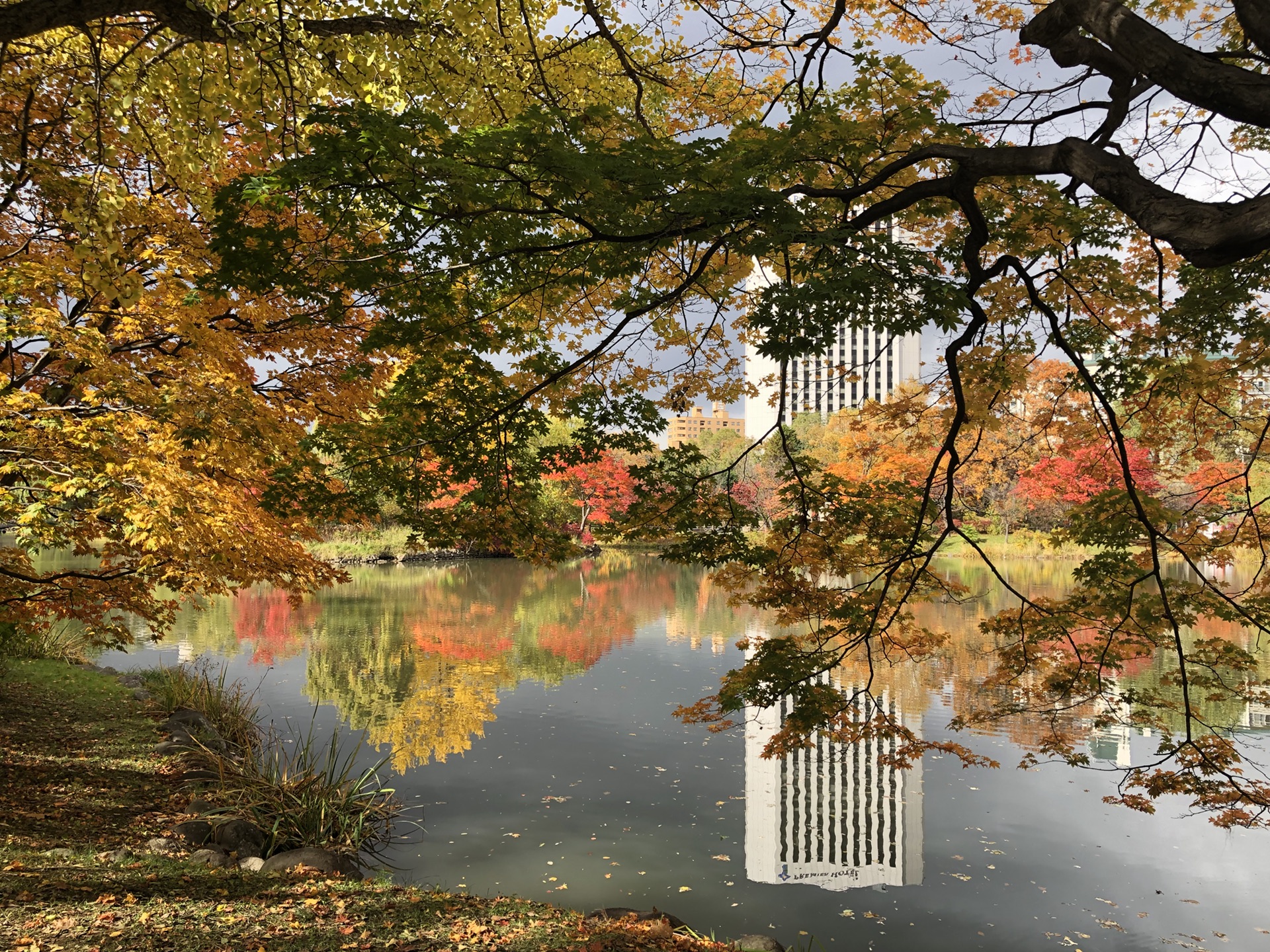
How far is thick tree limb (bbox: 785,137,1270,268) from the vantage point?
2469 mm

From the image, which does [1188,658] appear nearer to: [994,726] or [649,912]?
[649,912]

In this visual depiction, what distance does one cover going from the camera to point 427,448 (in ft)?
13.4

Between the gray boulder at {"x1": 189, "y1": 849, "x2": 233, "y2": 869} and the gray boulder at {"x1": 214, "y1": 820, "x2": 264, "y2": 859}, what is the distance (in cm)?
15

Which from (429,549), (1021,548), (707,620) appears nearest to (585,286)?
(707,620)

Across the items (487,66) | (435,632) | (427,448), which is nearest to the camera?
(427,448)

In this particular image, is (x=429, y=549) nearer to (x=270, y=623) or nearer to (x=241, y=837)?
(x=270, y=623)

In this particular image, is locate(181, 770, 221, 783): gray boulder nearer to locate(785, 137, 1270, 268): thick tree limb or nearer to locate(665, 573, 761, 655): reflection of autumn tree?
locate(785, 137, 1270, 268): thick tree limb

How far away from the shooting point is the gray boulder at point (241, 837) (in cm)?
466

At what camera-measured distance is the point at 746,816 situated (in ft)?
19.6

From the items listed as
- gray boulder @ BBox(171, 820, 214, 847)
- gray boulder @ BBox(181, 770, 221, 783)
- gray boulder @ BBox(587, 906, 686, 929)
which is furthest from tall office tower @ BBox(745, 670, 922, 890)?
gray boulder @ BBox(181, 770, 221, 783)

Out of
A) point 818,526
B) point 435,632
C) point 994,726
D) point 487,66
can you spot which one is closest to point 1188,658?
point 818,526

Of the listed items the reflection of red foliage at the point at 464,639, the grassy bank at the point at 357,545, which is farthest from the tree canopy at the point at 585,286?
the grassy bank at the point at 357,545

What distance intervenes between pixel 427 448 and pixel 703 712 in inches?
101

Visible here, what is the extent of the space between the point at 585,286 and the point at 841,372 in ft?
10.2
